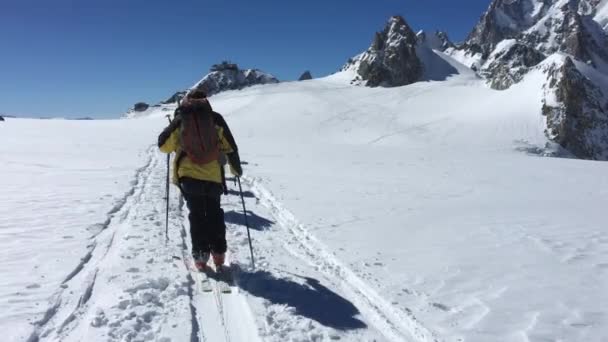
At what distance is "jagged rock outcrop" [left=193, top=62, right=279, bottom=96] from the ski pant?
95.4 metres

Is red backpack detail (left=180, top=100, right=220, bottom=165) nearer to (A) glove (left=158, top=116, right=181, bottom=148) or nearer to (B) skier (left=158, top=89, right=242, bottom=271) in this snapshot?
(B) skier (left=158, top=89, right=242, bottom=271)

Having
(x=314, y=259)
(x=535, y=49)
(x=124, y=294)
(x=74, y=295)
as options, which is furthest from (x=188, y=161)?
(x=535, y=49)

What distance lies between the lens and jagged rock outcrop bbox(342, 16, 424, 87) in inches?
3452

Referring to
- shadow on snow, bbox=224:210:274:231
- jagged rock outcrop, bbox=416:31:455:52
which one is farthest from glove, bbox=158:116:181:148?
jagged rock outcrop, bbox=416:31:455:52

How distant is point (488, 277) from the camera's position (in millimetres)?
6047

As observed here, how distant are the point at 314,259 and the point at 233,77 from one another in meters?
103

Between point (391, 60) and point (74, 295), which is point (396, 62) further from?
point (74, 295)

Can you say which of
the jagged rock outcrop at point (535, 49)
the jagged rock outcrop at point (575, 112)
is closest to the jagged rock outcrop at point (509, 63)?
the jagged rock outcrop at point (535, 49)

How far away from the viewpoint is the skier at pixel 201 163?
549cm

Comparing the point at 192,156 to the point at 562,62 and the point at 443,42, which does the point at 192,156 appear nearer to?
Answer: the point at 562,62

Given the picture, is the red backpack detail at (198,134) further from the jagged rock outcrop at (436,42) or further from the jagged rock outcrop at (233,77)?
the jagged rock outcrop at (436,42)

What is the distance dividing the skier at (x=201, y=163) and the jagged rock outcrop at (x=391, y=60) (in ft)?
271

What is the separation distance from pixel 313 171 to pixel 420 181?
4.07 metres

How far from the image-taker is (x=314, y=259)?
22.0 feet
